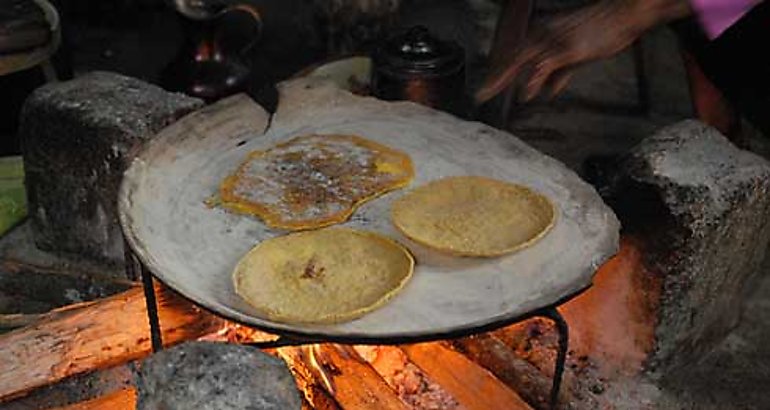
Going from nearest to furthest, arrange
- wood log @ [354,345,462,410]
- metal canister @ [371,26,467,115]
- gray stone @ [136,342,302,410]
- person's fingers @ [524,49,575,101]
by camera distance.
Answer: gray stone @ [136,342,302,410] < person's fingers @ [524,49,575,101] < wood log @ [354,345,462,410] < metal canister @ [371,26,467,115]

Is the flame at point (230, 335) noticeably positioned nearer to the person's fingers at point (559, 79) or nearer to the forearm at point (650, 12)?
the person's fingers at point (559, 79)

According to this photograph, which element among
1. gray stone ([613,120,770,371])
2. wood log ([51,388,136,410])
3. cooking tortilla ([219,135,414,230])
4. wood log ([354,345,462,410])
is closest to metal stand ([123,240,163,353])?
wood log ([51,388,136,410])

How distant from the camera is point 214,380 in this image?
2.03 metres

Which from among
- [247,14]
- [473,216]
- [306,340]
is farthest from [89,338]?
[247,14]

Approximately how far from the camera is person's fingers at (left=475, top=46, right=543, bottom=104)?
2.49 metres

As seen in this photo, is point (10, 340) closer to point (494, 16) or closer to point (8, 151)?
point (8, 151)

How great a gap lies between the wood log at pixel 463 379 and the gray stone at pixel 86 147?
3.70 ft

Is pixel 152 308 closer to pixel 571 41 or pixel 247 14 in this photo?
pixel 571 41

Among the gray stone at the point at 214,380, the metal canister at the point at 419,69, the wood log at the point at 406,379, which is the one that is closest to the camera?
the gray stone at the point at 214,380

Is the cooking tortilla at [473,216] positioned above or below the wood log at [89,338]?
above

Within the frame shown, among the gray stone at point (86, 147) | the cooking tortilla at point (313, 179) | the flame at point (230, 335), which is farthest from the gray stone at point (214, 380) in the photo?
the gray stone at point (86, 147)

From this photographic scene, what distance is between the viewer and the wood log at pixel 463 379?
267cm

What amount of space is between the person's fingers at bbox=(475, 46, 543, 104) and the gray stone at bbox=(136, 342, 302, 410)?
3.07ft

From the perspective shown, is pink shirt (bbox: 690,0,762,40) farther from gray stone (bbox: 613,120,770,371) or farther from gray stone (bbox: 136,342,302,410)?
gray stone (bbox: 136,342,302,410)
